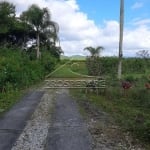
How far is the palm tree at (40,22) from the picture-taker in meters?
41.3

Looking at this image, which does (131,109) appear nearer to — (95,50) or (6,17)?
(6,17)

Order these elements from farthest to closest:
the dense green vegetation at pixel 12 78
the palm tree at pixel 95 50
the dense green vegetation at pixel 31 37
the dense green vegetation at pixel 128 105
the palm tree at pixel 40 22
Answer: the palm tree at pixel 95 50 < the palm tree at pixel 40 22 < the dense green vegetation at pixel 31 37 < the dense green vegetation at pixel 12 78 < the dense green vegetation at pixel 128 105

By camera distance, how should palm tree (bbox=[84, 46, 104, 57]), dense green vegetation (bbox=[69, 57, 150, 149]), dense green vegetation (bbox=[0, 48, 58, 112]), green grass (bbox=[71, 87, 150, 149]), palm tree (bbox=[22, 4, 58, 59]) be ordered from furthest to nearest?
palm tree (bbox=[84, 46, 104, 57]), palm tree (bbox=[22, 4, 58, 59]), dense green vegetation (bbox=[0, 48, 58, 112]), dense green vegetation (bbox=[69, 57, 150, 149]), green grass (bbox=[71, 87, 150, 149])

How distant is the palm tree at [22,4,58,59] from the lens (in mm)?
41316

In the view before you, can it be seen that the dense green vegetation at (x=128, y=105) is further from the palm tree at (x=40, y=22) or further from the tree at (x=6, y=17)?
the tree at (x=6, y=17)

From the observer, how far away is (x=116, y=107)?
15539 millimetres

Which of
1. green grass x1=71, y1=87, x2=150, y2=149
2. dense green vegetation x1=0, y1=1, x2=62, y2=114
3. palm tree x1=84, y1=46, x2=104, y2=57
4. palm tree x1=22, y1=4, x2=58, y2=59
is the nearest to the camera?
green grass x1=71, y1=87, x2=150, y2=149

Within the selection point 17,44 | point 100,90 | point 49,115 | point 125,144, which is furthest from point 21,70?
point 17,44

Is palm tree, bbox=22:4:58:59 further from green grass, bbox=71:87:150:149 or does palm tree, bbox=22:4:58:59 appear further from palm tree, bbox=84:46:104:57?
green grass, bbox=71:87:150:149

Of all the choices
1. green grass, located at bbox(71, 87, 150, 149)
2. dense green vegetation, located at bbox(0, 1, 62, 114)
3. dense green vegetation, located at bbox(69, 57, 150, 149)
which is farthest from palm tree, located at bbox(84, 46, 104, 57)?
green grass, located at bbox(71, 87, 150, 149)

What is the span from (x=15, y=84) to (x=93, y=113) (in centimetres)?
1148

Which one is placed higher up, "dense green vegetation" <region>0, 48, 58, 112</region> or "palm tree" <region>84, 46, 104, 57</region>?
"palm tree" <region>84, 46, 104, 57</region>

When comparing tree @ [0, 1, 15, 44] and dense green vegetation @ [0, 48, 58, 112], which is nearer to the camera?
dense green vegetation @ [0, 48, 58, 112]

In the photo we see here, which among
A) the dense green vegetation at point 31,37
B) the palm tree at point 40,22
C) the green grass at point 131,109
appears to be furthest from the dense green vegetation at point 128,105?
the palm tree at point 40,22
